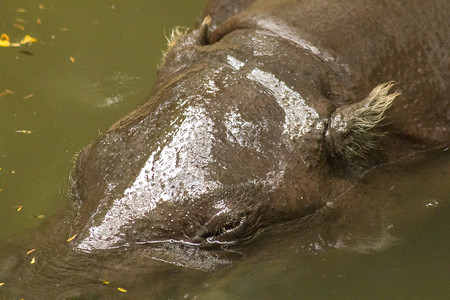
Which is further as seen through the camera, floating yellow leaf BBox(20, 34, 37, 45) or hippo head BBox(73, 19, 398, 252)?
floating yellow leaf BBox(20, 34, 37, 45)

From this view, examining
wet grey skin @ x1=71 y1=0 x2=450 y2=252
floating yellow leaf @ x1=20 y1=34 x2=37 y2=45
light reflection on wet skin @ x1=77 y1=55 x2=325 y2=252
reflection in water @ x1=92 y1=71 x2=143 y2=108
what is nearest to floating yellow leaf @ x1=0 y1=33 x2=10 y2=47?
floating yellow leaf @ x1=20 y1=34 x2=37 y2=45

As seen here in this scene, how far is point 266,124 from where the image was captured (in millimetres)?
4254

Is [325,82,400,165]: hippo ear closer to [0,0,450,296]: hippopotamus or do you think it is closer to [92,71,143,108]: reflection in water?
[0,0,450,296]: hippopotamus

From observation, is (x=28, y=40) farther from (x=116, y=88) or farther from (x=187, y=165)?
(x=187, y=165)

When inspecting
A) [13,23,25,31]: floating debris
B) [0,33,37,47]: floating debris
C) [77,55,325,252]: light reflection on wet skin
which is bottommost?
[77,55,325,252]: light reflection on wet skin

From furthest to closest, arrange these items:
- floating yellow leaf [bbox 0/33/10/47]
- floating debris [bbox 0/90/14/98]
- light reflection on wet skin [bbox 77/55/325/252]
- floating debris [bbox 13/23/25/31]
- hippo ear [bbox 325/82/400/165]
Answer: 1. floating debris [bbox 13/23/25/31]
2. floating yellow leaf [bbox 0/33/10/47]
3. floating debris [bbox 0/90/14/98]
4. hippo ear [bbox 325/82/400/165]
5. light reflection on wet skin [bbox 77/55/325/252]

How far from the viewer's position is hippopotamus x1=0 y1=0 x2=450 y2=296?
13.0 feet

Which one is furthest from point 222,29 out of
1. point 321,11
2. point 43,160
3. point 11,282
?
point 11,282

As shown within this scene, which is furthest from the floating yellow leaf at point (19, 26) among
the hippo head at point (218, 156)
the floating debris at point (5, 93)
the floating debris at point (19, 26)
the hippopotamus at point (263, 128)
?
the hippo head at point (218, 156)

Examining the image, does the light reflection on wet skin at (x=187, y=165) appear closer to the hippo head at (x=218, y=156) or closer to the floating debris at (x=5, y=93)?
the hippo head at (x=218, y=156)

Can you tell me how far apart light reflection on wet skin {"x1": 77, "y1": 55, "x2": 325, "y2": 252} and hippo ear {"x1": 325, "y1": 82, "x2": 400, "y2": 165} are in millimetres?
120

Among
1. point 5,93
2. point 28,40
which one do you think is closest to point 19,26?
point 28,40

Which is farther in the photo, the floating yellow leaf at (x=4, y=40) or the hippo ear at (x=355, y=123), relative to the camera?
the floating yellow leaf at (x=4, y=40)

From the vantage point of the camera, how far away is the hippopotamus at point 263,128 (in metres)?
3.97
